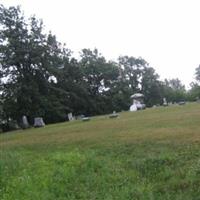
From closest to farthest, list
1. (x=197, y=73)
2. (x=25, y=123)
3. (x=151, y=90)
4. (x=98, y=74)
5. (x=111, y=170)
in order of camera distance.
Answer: (x=111, y=170) → (x=25, y=123) → (x=98, y=74) → (x=151, y=90) → (x=197, y=73)

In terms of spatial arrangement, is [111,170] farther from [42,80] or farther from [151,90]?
[151,90]

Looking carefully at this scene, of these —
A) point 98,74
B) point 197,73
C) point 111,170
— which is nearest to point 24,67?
point 98,74

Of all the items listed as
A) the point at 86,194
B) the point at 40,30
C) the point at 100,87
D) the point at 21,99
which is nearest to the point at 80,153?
the point at 86,194

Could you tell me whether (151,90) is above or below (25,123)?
above

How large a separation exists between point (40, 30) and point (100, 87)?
75.7ft

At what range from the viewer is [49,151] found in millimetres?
16734

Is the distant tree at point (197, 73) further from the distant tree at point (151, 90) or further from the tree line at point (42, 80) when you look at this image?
the tree line at point (42, 80)

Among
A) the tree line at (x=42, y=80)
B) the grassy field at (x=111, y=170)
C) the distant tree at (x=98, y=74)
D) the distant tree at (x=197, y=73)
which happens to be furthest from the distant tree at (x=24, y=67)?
the distant tree at (x=197, y=73)

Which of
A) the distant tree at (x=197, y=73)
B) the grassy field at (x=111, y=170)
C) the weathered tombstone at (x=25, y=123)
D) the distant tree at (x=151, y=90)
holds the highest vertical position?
the distant tree at (x=197, y=73)

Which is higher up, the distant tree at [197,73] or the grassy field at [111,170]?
the distant tree at [197,73]

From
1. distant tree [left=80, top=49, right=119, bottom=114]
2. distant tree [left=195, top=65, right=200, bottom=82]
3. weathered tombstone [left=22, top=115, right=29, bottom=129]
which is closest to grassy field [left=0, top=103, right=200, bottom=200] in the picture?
weathered tombstone [left=22, top=115, right=29, bottom=129]

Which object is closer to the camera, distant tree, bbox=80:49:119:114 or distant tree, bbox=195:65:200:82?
distant tree, bbox=80:49:119:114

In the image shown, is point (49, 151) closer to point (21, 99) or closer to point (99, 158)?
point (99, 158)

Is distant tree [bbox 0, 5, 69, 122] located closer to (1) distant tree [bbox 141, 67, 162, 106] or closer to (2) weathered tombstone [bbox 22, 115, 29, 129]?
(2) weathered tombstone [bbox 22, 115, 29, 129]
